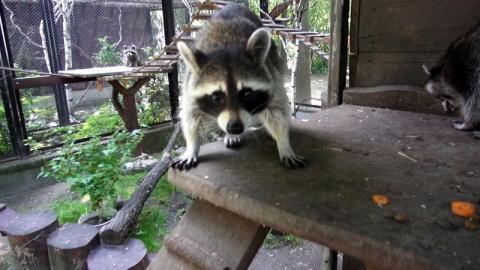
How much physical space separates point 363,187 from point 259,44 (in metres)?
0.79

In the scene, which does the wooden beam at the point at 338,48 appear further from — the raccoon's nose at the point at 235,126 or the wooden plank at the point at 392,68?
the raccoon's nose at the point at 235,126

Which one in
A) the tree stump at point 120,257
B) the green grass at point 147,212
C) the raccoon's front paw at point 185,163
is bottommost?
the green grass at point 147,212

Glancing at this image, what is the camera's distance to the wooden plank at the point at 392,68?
7.23 ft

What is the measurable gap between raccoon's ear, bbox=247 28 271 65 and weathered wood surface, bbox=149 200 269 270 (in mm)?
695

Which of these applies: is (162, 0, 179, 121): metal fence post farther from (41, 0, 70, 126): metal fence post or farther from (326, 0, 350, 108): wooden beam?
(326, 0, 350, 108): wooden beam

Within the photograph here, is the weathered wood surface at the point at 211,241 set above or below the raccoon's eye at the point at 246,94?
below

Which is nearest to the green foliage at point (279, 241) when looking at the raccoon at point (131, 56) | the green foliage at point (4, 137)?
the green foliage at point (4, 137)

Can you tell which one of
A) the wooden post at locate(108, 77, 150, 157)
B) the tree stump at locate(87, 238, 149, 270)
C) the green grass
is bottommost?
the green grass

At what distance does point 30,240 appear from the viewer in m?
2.63

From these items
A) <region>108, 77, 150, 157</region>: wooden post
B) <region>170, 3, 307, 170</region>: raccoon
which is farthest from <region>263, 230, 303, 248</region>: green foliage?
<region>108, 77, 150, 157</region>: wooden post

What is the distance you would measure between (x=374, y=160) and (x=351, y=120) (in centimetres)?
64

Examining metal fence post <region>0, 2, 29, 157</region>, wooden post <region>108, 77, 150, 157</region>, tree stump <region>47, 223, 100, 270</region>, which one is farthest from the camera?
wooden post <region>108, 77, 150, 157</region>

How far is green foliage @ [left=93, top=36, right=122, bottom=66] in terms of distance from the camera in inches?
207

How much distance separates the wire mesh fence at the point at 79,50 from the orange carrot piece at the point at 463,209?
11.6 ft
